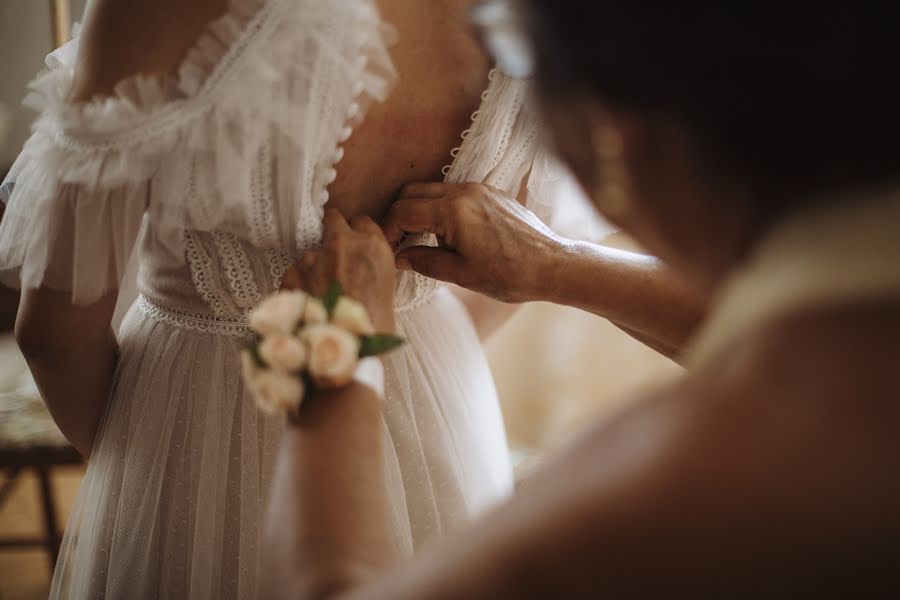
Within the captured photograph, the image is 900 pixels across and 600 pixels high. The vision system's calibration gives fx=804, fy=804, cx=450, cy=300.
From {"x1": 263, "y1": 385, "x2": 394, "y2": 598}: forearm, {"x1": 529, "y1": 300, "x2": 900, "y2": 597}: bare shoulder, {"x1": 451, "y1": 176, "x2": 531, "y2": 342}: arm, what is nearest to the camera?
{"x1": 529, "y1": 300, "x2": 900, "y2": 597}: bare shoulder

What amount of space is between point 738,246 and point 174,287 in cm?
72

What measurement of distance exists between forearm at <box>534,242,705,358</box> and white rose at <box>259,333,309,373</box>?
0.44 meters

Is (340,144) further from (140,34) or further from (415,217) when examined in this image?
(140,34)

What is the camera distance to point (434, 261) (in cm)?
101

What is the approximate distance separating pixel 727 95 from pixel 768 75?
2 centimetres

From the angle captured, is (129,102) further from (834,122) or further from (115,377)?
(834,122)

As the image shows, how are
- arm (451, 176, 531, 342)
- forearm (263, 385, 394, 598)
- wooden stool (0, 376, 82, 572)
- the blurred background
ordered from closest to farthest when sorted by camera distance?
forearm (263, 385, 394, 598) < arm (451, 176, 531, 342) < wooden stool (0, 376, 82, 572) < the blurred background

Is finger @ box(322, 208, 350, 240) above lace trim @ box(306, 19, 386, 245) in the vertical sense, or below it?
below

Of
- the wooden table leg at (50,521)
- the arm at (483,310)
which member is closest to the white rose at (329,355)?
the arm at (483,310)

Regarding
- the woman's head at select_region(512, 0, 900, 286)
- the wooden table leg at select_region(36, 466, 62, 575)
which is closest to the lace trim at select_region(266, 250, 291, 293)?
the woman's head at select_region(512, 0, 900, 286)

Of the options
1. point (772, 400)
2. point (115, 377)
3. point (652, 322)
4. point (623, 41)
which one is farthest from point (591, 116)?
point (115, 377)

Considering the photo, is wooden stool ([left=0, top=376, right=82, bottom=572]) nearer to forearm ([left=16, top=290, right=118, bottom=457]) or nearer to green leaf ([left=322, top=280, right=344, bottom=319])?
forearm ([left=16, top=290, right=118, bottom=457])

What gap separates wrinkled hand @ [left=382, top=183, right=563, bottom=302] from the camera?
97 centimetres

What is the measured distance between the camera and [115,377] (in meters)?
1.06
